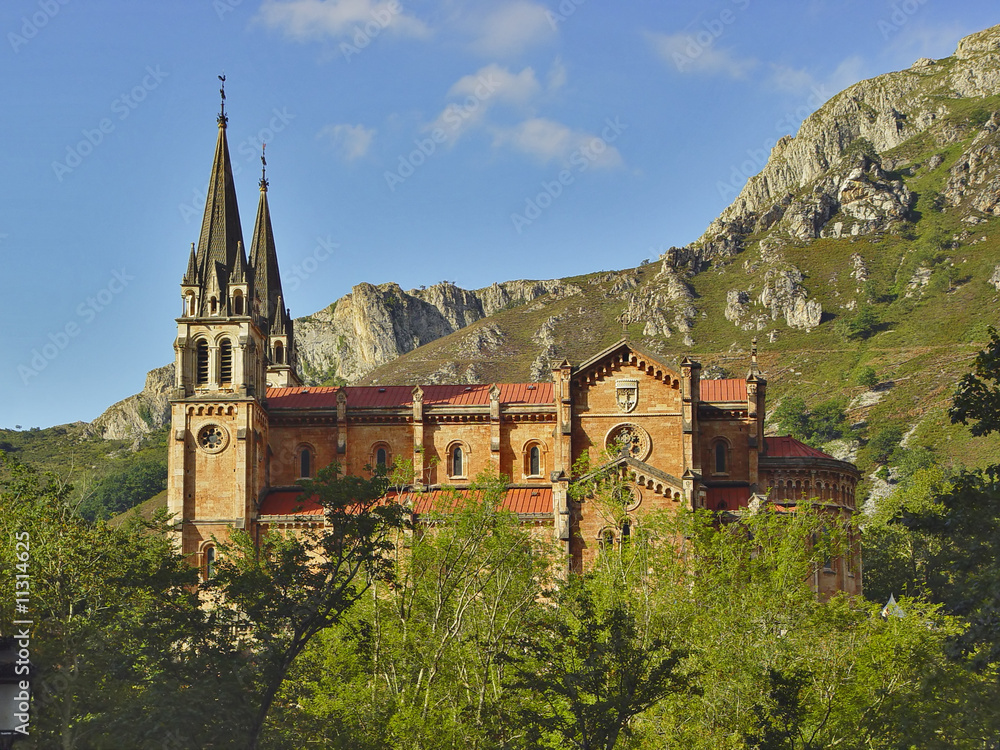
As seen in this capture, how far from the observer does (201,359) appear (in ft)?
209

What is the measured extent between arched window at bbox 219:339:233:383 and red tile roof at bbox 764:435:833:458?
29.7 m

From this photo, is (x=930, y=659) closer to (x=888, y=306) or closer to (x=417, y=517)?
(x=417, y=517)

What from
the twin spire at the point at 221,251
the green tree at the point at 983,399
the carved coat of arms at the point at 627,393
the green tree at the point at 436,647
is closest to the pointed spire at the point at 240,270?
the twin spire at the point at 221,251

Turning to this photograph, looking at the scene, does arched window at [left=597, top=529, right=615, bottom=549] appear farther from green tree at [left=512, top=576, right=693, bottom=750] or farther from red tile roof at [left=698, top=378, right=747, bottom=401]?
green tree at [left=512, top=576, right=693, bottom=750]

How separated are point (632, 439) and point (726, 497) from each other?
581 centimetres

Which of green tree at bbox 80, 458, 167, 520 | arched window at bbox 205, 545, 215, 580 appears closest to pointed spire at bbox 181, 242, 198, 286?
arched window at bbox 205, 545, 215, 580

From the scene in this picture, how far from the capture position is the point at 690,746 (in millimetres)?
33719

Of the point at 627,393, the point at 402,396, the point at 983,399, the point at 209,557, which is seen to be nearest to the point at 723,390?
the point at 627,393

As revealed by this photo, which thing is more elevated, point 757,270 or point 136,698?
point 757,270

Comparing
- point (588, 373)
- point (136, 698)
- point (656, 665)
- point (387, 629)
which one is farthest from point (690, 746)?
point (588, 373)

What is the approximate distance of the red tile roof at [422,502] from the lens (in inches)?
2354

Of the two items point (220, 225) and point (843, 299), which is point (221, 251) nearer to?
point (220, 225)

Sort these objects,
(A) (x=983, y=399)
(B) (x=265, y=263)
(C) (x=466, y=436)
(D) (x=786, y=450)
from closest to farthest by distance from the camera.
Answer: (A) (x=983, y=399) < (D) (x=786, y=450) < (C) (x=466, y=436) < (B) (x=265, y=263)

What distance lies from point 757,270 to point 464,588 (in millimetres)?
143143
